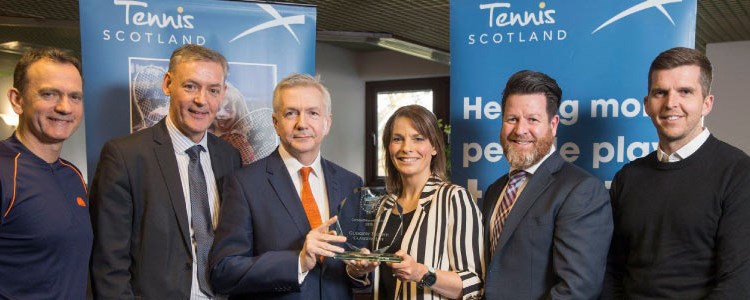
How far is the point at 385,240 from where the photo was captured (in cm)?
205

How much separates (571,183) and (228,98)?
6.58 feet

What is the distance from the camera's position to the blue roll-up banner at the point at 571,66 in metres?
2.85

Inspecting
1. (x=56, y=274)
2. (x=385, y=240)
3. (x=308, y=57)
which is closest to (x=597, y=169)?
(x=385, y=240)

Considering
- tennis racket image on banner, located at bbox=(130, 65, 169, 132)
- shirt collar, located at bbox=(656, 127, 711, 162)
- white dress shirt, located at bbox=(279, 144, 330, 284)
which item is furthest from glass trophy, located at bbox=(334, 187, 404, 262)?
tennis racket image on banner, located at bbox=(130, 65, 169, 132)

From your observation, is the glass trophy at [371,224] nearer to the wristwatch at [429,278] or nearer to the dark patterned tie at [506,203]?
the wristwatch at [429,278]

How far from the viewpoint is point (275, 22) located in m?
3.39

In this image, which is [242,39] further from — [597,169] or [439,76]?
[439,76]

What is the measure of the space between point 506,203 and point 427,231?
379mm

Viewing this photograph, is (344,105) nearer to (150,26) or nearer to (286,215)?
(150,26)

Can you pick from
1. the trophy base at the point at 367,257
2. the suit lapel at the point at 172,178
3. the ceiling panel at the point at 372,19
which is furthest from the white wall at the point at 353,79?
the trophy base at the point at 367,257

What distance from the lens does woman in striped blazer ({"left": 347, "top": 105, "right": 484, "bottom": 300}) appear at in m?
2.06

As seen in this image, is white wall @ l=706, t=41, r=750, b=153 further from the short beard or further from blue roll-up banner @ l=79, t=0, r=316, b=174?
the short beard

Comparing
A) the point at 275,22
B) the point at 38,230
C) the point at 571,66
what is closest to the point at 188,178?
the point at 38,230

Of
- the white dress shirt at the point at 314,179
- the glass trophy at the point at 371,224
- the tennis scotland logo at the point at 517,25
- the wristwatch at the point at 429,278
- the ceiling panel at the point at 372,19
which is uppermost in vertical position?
the ceiling panel at the point at 372,19
